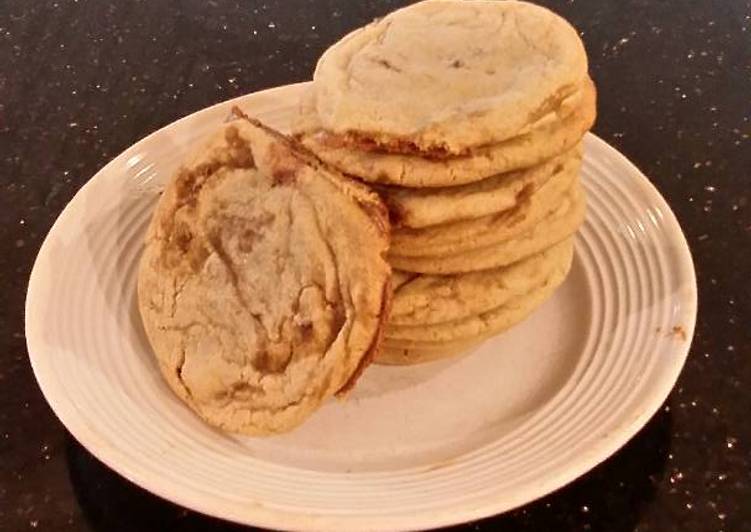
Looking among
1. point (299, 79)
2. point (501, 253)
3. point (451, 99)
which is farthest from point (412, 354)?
point (299, 79)

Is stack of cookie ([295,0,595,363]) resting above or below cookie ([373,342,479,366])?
above

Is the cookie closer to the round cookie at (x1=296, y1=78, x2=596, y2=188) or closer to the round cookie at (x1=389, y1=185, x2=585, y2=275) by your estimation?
the round cookie at (x1=389, y1=185, x2=585, y2=275)

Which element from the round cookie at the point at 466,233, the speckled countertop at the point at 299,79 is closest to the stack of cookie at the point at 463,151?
the round cookie at the point at 466,233

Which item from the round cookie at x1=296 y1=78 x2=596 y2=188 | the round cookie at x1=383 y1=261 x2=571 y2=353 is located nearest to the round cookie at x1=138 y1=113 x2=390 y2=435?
the round cookie at x1=296 y1=78 x2=596 y2=188

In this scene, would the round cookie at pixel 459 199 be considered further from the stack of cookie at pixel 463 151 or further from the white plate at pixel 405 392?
the white plate at pixel 405 392

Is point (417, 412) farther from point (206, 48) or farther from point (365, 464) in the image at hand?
point (206, 48)

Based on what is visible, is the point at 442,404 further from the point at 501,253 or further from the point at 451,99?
the point at 451,99
